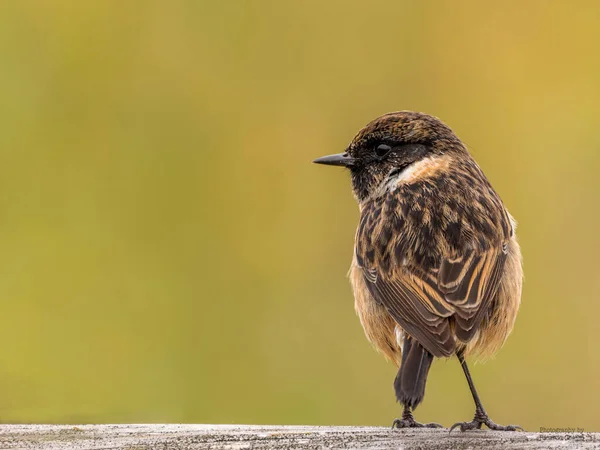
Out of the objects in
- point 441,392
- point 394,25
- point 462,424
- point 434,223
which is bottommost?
point 441,392

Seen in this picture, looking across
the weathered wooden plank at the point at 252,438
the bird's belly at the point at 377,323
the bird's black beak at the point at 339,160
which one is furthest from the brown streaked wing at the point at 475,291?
the bird's black beak at the point at 339,160

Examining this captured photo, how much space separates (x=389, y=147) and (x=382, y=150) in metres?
0.05

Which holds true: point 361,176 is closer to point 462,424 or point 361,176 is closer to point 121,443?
point 462,424

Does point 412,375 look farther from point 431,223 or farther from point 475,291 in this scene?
point 431,223

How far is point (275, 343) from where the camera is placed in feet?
26.3

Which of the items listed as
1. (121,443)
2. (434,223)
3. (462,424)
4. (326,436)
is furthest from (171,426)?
(434,223)

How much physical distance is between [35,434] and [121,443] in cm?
37

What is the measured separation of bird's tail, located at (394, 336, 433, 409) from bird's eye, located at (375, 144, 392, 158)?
177cm

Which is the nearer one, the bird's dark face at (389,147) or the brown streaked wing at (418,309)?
the brown streaked wing at (418,309)

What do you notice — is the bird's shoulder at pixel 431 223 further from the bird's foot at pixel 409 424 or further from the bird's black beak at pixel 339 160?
the bird's foot at pixel 409 424

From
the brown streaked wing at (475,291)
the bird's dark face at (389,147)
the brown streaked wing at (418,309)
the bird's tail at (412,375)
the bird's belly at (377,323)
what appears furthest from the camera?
the bird's dark face at (389,147)

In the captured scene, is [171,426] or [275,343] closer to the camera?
[171,426]

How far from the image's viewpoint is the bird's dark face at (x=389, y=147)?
6.41 meters

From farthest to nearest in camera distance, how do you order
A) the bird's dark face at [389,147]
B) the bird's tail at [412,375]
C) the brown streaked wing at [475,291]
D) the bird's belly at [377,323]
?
the bird's dark face at [389,147]
the bird's belly at [377,323]
the brown streaked wing at [475,291]
the bird's tail at [412,375]
